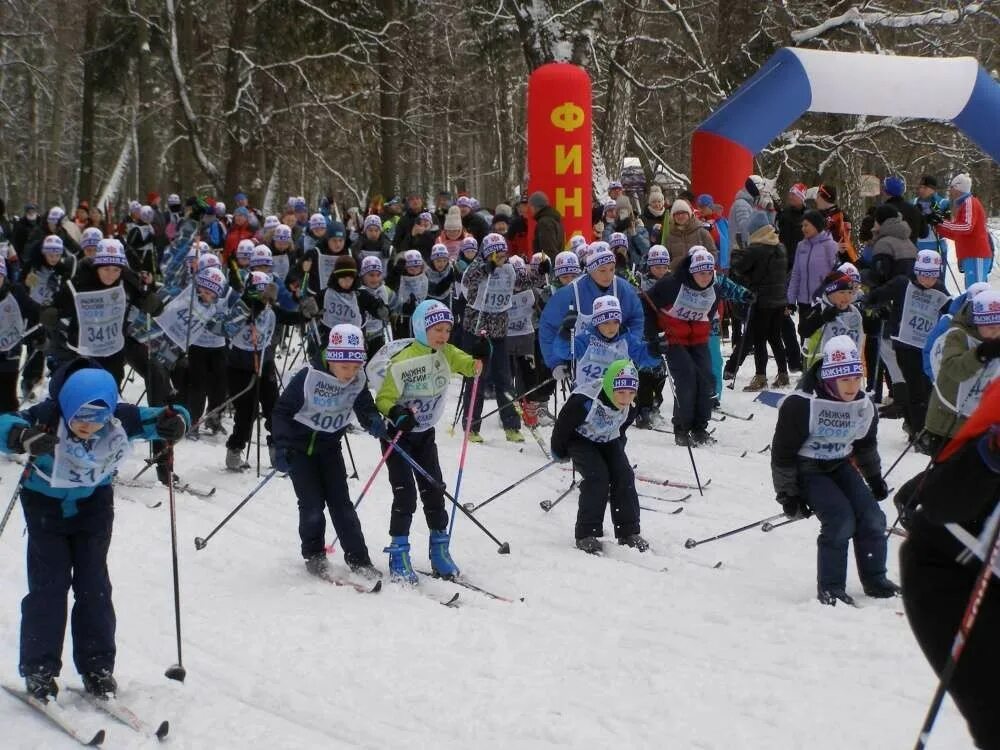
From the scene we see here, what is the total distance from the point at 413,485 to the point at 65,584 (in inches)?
99.2

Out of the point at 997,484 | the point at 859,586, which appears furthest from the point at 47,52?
the point at 997,484

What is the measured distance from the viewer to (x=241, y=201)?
2045 cm

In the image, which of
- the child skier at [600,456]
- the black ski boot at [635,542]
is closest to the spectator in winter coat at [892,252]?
the child skier at [600,456]

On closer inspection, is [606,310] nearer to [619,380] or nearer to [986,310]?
[619,380]

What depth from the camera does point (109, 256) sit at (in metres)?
9.56

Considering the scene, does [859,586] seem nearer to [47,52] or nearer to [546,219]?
[546,219]

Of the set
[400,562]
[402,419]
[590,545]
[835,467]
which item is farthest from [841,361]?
[400,562]

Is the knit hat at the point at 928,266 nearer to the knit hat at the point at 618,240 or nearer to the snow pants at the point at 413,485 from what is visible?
the knit hat at the point at 618,240

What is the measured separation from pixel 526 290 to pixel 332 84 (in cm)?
1518

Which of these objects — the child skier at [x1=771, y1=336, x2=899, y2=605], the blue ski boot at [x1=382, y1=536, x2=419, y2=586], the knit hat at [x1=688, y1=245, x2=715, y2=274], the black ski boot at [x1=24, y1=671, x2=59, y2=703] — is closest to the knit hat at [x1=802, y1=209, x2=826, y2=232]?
the knit hat at [x1=688, y1=245, x2=715, y2=274]

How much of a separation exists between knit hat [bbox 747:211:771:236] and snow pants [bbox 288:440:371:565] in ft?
23.5

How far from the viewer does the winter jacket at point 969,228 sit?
46.0 feet

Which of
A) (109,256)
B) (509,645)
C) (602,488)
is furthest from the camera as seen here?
(109,256)

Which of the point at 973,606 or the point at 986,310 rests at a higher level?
the point at 986,310
